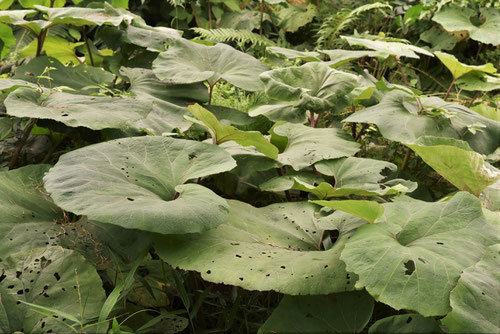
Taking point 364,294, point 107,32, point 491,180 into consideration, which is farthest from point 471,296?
point 107,32

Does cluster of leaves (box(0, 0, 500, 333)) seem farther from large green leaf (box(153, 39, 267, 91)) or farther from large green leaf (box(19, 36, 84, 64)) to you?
large green leaf (box(19, 36, 84, 64))

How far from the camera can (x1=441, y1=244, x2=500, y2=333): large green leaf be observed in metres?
0.77

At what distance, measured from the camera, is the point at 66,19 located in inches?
66.5

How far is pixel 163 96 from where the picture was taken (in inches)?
71.4

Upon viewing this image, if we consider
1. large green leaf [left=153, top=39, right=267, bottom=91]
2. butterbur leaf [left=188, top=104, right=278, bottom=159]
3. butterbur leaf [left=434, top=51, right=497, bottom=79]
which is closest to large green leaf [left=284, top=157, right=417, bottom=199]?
butterbur leaf [left=188, top=104, right=278, bottom=159]

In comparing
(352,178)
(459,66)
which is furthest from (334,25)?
(352,178)

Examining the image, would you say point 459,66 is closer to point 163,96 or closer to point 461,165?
point 461,165

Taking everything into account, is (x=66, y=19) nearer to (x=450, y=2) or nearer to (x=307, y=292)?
(x=307, y=292)

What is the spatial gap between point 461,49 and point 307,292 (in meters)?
3.84

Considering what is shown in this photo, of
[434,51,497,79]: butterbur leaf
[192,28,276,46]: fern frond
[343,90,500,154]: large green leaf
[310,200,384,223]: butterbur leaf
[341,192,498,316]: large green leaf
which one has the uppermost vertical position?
[434,51,497,79]: butterbur leaf

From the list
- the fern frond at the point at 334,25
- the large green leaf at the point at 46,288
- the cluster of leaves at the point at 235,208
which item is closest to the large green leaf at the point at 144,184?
the cluster of leaves at the point at 235,208

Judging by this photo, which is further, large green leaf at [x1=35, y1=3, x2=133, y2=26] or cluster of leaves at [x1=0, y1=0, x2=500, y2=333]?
large green leaf at [x1=35, y1=3, x2=133, y2=26]

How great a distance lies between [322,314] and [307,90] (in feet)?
2.87

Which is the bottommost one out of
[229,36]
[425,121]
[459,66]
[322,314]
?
[229,36]
